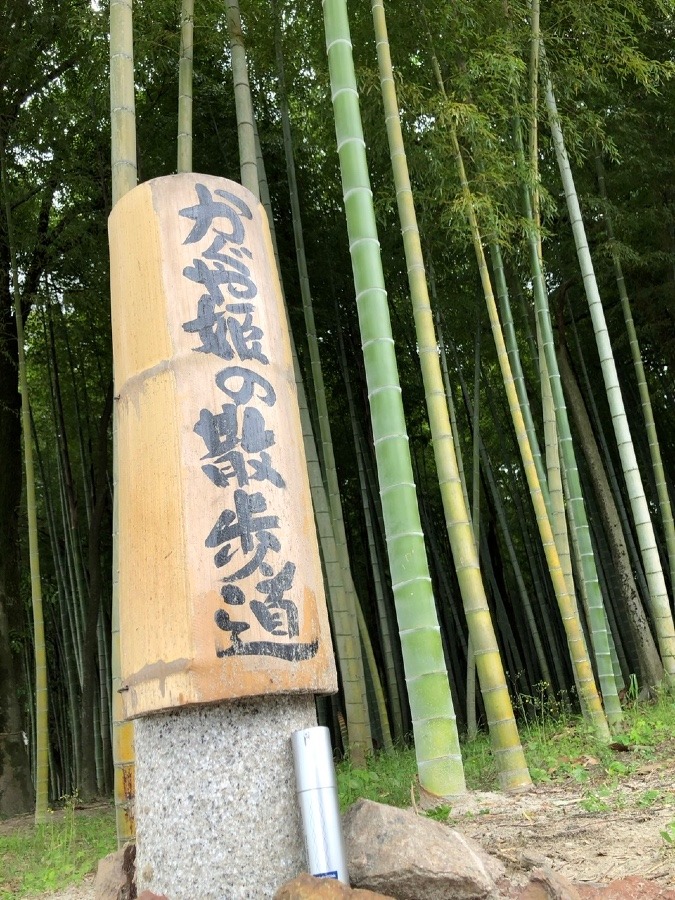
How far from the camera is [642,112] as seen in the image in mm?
6141

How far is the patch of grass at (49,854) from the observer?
2881 mm

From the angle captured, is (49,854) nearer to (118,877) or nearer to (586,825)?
(118,877)

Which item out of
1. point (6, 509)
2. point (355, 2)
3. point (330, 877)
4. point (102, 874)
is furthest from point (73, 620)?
point (330, 877)

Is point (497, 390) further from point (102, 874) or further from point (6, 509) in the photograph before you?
point (102, 874)

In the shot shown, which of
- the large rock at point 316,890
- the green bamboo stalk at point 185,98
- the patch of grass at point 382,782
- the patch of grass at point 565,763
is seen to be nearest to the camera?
the large rock at point 316,890

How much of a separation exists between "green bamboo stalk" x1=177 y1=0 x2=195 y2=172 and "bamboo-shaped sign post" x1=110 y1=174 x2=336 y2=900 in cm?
92

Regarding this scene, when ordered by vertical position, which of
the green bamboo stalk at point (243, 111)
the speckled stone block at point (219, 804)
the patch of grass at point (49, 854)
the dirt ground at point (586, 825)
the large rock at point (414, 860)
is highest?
the green bamboo stalk at point (243, 111)

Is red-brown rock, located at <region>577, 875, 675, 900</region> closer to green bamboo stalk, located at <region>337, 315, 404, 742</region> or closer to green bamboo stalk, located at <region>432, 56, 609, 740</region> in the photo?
green bamboo stalk, located at <region>432, 56, 609, 740</region>

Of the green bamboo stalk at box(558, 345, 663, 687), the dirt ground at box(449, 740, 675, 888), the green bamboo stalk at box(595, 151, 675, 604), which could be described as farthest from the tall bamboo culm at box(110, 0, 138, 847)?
the green bamboo stalk at box(558, 345, 663, 687)

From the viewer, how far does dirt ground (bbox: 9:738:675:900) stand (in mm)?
1840

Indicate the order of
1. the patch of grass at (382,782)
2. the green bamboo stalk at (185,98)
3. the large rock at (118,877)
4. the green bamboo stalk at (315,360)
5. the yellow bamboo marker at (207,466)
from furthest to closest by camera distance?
1. the green bamboo stalk at (315,360)
2. the patch of grass at (382,782)
3. the green bamboo stalk at (185,98)
4. the large rock at (118,877)
5. the yellow bamboo marker at (207,466)

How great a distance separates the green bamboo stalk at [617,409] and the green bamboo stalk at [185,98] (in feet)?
7.74

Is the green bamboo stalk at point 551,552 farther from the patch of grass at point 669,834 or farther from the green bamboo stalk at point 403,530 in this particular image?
the patch of grass at point 669,834

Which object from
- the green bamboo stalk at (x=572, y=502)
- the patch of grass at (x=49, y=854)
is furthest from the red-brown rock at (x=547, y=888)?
the green bamboo stalk at (x=572, y=502)
